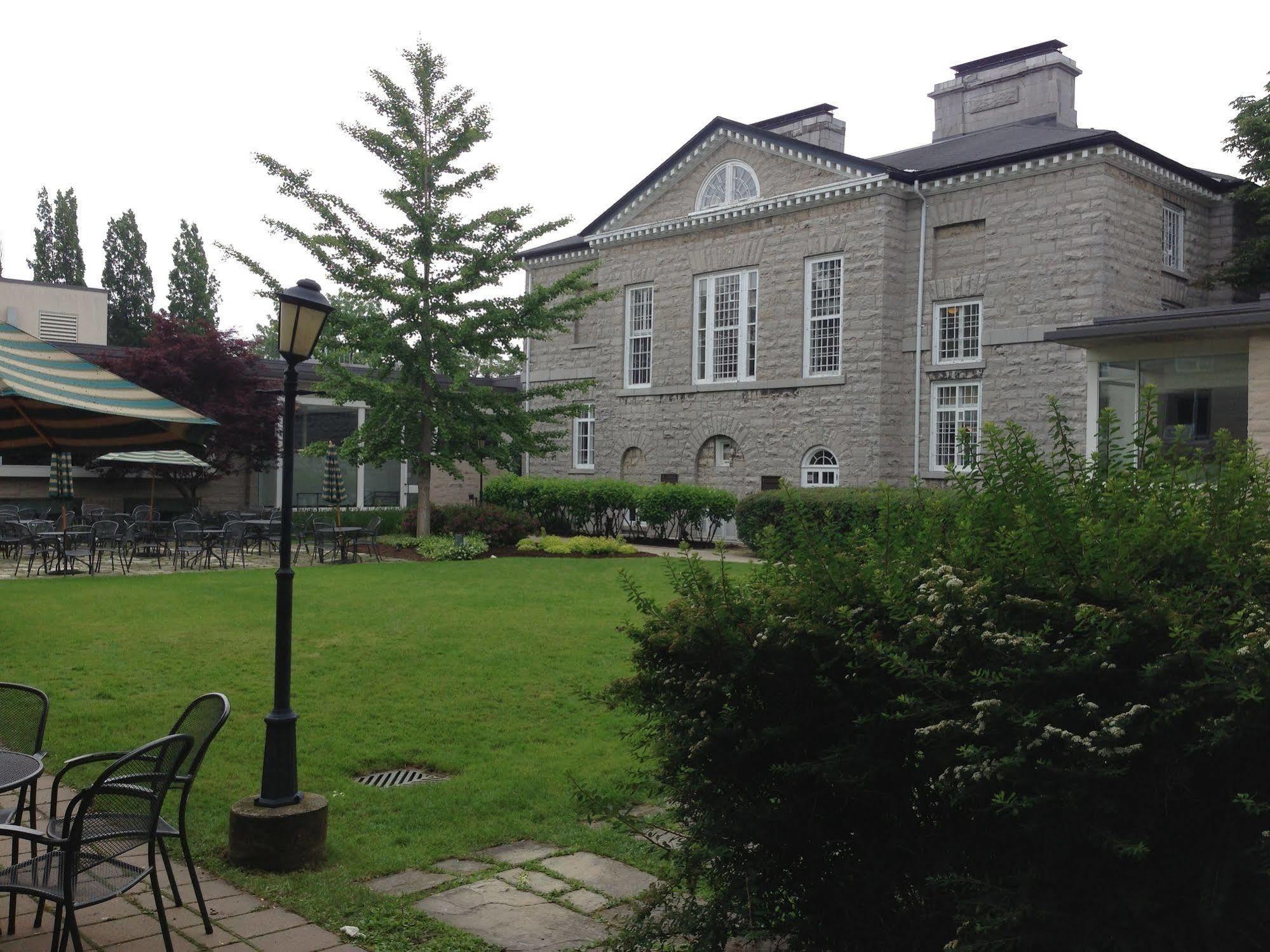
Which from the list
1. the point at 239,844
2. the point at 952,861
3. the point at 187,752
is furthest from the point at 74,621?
the point at 952,861

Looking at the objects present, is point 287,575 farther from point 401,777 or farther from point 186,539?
point 186,539

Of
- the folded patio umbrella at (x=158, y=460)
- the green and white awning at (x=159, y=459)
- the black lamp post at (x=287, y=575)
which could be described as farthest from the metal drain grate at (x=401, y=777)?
the folded patio umbrella at (x=158, y=460)

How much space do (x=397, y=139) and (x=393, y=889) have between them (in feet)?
66.3

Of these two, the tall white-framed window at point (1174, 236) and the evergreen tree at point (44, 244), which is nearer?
the tall white-framed window at point (1174, 236)

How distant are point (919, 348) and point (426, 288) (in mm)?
11192

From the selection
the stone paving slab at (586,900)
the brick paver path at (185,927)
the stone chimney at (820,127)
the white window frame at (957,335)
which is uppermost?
the stone chimney at (820,127)

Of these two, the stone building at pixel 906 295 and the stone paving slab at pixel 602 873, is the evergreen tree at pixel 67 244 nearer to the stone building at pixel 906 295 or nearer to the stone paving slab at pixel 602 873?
the stone building at pixel 906 295

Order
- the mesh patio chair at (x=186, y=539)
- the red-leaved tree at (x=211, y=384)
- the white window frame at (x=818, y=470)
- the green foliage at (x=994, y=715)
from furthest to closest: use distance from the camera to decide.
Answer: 1. the red-leaved tree at (x=211, y=384)
2. the white window frame at (x=818, y=470)
3. the mesh patio chair at (x=186, y=539)
4. the green foliage at (x=994, y=715)

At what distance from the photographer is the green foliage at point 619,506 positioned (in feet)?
79.8

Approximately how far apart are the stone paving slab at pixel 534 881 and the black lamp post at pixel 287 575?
116cm

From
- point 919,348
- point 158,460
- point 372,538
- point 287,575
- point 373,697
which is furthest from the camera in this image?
point 919,348

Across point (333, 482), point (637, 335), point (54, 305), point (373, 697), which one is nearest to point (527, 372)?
point (637, 335)

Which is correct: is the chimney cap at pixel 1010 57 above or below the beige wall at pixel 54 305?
above

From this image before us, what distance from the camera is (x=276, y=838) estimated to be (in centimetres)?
502
